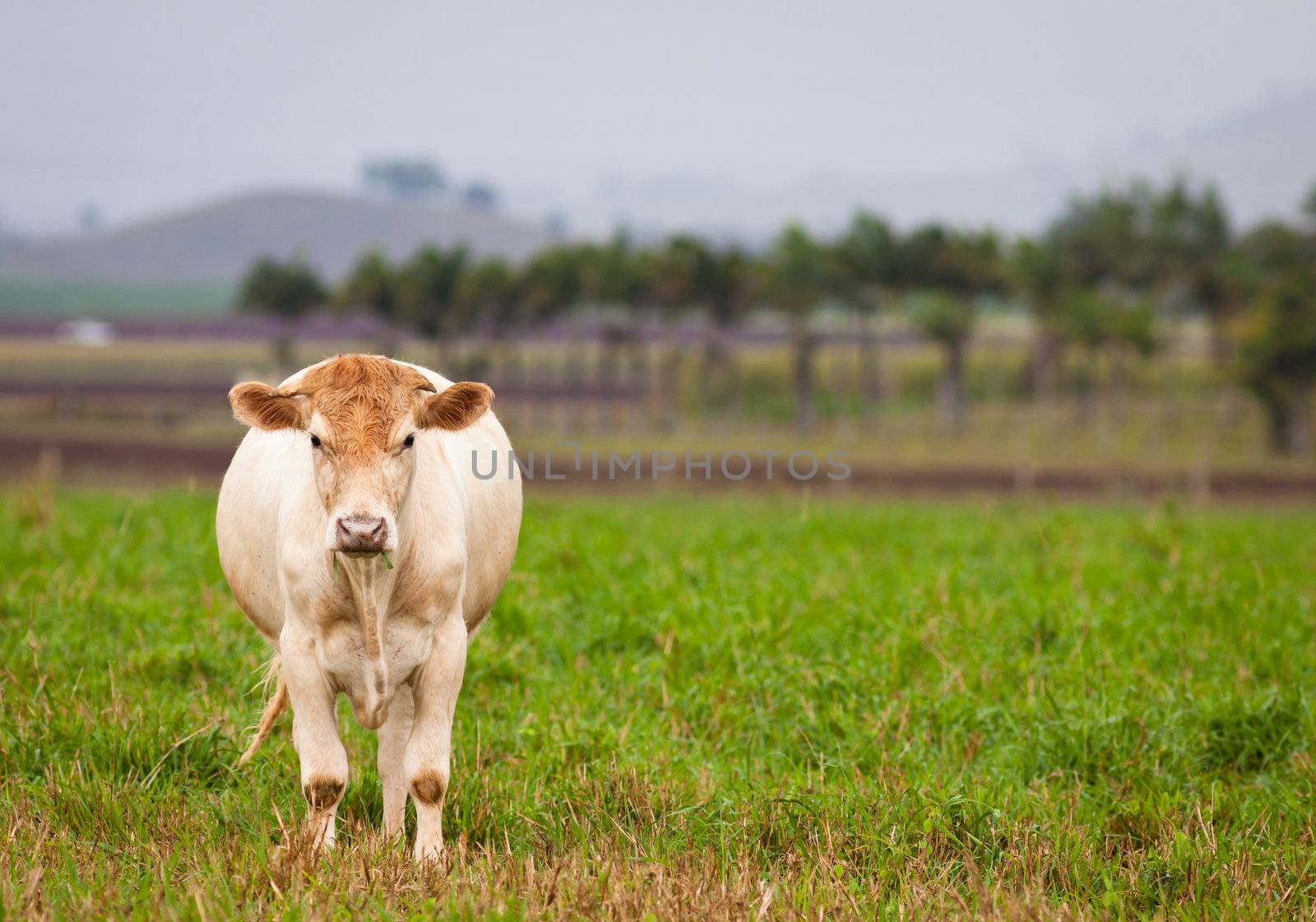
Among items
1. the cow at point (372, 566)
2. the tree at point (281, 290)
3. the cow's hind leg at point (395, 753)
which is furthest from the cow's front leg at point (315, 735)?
the tree at point (281, 290)

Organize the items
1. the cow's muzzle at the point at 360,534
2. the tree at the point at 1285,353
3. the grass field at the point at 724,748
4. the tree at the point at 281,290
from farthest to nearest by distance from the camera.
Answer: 1. the tree at the point at 281,290
2. the tree at the point at 1285,353
3. the grass field at the point at 724,748
4. the cow's muzzle at the point at 360,534

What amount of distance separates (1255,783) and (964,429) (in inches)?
2476

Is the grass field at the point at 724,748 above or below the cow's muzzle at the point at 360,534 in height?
below

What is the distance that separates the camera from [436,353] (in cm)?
9075

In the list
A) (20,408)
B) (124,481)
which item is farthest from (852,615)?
(20,408)

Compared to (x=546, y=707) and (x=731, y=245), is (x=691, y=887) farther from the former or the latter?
(x=731, y=245)

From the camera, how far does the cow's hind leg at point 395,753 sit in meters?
5.63

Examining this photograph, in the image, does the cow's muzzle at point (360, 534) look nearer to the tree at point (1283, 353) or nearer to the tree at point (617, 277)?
the tree at point (1283, 353)

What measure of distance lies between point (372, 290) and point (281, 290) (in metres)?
Result: 6.28

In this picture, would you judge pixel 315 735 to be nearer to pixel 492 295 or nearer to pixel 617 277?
pixel 617 277

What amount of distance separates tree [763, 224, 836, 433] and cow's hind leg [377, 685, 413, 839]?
6813 centimetres

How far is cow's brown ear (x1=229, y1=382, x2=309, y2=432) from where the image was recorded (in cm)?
507

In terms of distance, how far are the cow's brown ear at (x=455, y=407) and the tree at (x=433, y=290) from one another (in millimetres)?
78254

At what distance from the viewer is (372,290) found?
8288 cm
